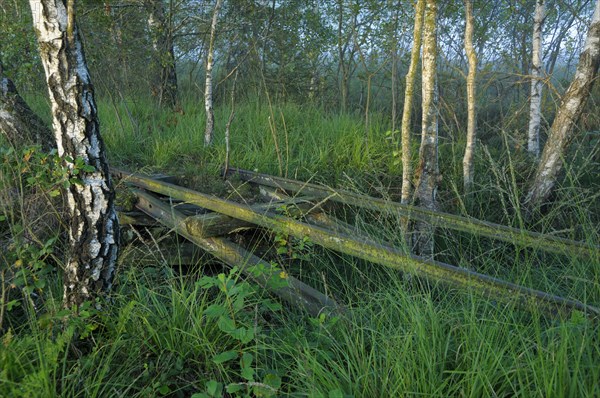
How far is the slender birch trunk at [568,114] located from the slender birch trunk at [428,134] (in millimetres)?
1011

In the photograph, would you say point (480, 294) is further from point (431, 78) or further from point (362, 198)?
point (431, 78)

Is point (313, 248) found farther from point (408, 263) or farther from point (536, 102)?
point (536, 102)

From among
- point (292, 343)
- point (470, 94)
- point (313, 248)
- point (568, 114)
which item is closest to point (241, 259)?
point (313, 248)

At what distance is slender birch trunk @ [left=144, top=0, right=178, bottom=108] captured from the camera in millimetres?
8336

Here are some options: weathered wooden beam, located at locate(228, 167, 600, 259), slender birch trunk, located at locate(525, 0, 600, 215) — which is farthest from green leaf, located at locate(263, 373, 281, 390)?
slender birch trunk, located at locate(525, 0, 600, 215)

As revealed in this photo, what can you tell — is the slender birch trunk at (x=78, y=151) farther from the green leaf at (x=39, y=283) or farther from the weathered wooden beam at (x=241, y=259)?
the weathered wooden beam at (x=241, y=259)

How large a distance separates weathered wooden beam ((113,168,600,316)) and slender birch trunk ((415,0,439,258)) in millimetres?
1122

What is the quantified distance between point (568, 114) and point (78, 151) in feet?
14.7

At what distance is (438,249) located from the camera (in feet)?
15.3

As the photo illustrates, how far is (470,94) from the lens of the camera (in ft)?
15.7

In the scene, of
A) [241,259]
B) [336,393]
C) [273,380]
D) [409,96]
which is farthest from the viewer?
[409,96]

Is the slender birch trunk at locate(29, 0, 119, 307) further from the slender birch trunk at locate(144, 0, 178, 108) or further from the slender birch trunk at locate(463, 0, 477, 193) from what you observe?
the slender birch trunk at locate(144, 0, 178, 108)

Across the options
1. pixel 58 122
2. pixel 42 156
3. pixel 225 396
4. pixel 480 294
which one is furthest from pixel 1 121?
pixel 480 294

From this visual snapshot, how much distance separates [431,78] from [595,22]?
183cm
